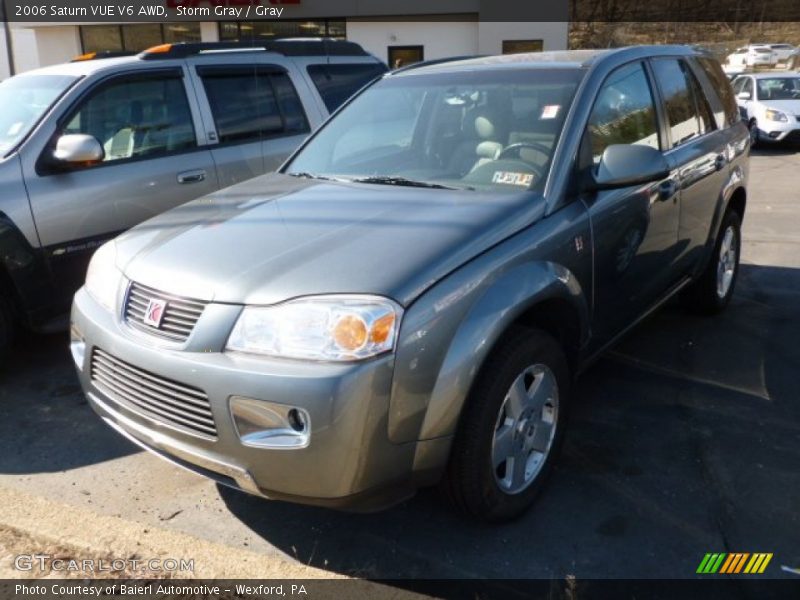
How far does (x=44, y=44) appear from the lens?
23.7 meters

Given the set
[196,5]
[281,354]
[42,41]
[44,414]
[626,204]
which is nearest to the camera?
[281,354]

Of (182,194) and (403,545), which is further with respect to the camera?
(182,194)

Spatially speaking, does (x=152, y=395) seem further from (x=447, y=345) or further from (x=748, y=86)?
(x=748, y=86)

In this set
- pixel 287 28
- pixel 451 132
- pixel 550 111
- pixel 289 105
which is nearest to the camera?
pixel 550 111

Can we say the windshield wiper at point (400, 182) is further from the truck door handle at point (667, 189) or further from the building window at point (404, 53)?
the building window at point (404, 53)

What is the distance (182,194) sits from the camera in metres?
4.83

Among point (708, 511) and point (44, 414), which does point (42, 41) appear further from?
point (708, 511)

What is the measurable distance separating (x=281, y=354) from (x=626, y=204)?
1.94m

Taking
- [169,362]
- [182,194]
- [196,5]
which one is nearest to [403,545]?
[169,362]

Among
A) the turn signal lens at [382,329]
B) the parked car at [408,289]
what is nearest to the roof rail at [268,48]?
the parked car at [408,289]

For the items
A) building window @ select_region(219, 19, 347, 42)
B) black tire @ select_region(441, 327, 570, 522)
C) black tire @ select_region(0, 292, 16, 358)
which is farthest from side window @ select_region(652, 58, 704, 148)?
building window @ select_region(219, 19, 347, 42)

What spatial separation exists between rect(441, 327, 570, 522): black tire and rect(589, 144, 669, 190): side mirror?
0.75 metres

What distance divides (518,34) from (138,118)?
1914 cm

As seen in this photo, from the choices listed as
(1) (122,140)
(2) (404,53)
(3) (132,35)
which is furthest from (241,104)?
(3) (132,35)
